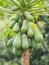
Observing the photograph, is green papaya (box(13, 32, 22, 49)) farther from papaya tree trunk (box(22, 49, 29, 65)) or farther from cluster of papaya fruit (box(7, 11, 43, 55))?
papaya tree trunk (box(22, 49, 29, 65))

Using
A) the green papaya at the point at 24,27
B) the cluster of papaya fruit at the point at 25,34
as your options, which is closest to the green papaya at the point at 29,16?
the cluster of papaya fruit at the point at 25,34

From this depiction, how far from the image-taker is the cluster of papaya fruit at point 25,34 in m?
5.21

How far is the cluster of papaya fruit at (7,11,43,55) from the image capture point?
5.21m

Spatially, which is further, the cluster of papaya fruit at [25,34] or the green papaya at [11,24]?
the green papaya at [11,24]

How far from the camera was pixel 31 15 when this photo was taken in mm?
5402

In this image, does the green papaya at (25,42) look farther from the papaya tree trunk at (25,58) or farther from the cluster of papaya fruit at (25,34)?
the papaya tree trunk at (25,58)

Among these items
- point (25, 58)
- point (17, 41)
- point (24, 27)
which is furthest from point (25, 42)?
point (25, 58)

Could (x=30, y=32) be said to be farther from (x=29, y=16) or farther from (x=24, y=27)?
(x=29, y=16)

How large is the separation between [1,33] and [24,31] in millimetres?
457

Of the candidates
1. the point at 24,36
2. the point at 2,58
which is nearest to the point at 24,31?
the point at 24,36

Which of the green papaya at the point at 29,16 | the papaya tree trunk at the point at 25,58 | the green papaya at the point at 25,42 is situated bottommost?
the papaya tree trunk at the point at 25,58

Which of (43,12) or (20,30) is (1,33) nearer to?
(20,30)

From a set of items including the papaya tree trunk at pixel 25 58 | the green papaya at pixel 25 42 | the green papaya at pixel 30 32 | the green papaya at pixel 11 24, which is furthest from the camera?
the green papaya at pixel 11 24

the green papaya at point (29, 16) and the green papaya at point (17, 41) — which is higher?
the green papaya at point (29, 16)
